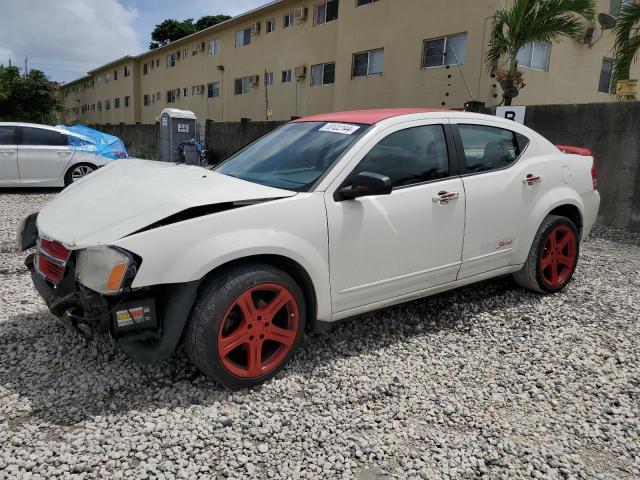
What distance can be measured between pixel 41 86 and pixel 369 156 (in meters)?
44.4

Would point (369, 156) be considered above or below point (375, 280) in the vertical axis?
above

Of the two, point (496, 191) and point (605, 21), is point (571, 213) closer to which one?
point (496, 191)

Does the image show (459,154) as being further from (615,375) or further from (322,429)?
(322,429)

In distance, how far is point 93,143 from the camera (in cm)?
994

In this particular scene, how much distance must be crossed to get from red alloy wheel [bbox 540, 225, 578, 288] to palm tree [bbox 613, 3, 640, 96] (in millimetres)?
6153

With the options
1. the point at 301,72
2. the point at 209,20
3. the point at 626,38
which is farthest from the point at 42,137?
the point at 209,20

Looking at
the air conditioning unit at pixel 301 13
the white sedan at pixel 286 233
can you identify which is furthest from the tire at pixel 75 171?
the air conditioning unit at pixel 301 13

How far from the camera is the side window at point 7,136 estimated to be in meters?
9.07

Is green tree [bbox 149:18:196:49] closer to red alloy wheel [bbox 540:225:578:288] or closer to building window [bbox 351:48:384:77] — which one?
building window [bbox 351:48:384:77]

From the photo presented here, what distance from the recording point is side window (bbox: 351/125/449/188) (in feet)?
10.3

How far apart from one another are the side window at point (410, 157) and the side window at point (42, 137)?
336 inches

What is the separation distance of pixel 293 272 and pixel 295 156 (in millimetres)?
851

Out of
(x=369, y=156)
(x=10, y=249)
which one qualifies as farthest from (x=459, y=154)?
(x=10, y=249)

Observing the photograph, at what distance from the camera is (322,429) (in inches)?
97.2
